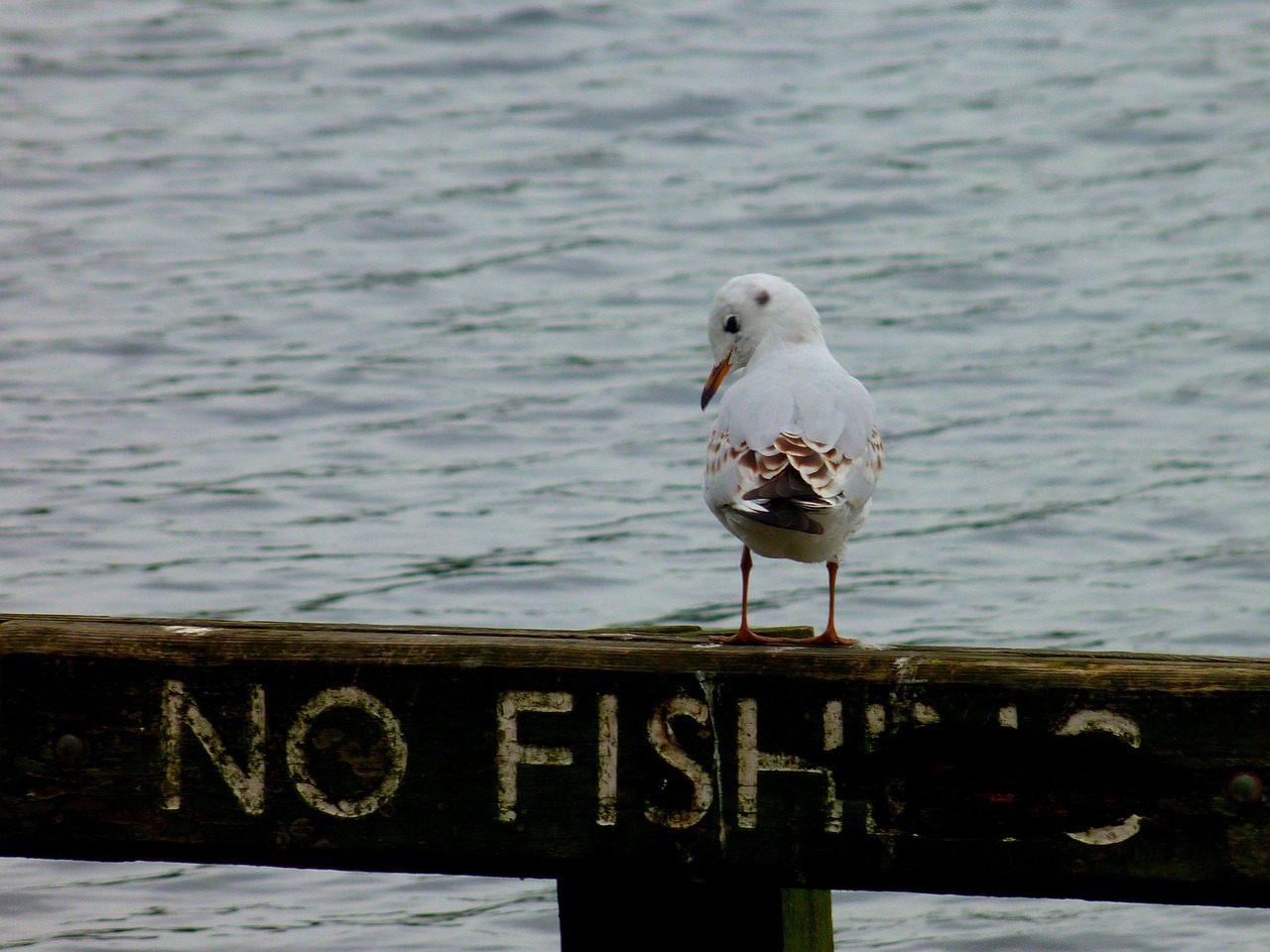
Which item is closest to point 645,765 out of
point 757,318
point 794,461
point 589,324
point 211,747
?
point 211,747

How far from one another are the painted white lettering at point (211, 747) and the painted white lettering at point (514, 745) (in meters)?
0.38

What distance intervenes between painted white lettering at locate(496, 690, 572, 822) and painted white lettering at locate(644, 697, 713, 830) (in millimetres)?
149

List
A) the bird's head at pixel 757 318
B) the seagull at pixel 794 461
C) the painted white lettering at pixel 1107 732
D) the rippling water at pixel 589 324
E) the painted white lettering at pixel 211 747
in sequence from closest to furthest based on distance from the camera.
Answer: the painted white lettering at pixel 1107 732
the painted white lettering at pixel 211 747
the seagull at pixel 794 461
the bird's head at pixel 757 318
the rippling water at pixel 589 324

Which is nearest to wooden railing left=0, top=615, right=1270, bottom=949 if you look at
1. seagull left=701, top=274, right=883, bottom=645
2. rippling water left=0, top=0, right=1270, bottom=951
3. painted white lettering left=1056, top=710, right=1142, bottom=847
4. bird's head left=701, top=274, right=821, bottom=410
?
painted white lettering left=1056, top=710, right=1142, bottom=847

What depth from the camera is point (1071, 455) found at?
10.8m

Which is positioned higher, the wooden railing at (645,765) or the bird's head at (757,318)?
the bird's head at (757,318)

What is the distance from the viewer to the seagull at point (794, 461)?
3.90 metres

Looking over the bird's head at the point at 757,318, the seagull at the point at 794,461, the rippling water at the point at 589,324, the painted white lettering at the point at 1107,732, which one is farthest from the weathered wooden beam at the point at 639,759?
the rippling water at the point at 589,324

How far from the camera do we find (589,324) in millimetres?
13094

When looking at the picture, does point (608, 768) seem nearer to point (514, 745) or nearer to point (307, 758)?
point (514, 745)

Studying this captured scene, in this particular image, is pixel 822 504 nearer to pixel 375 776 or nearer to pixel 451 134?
pixel 375 776

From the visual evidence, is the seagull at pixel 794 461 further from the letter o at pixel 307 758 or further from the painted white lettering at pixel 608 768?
the letter o at pixel 307 758

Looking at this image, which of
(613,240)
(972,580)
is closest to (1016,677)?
(972,580)

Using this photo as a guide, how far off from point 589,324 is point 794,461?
30.2 ft
